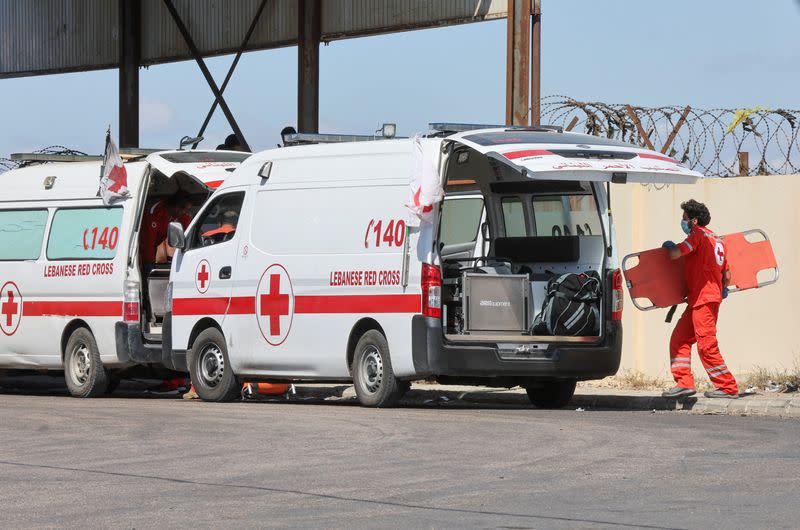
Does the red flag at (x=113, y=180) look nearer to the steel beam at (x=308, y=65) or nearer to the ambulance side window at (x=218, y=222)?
the ambulance side window at (x=218, y=222)

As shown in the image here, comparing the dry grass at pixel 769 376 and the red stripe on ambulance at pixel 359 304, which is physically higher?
the red stripe on ambulance at pixel 359 304

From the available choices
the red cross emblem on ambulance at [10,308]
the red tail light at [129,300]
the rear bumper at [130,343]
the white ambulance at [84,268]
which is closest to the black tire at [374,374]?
the white ambulance at [84,268]

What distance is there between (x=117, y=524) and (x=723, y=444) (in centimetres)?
494

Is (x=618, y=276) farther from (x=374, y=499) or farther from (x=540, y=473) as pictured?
(x=374, y=499)

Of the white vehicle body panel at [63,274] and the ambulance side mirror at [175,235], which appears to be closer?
the ambulance side mirror at [175,235]

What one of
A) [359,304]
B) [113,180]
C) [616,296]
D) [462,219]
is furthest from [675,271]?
[113,180]

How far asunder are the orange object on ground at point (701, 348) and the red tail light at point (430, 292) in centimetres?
241

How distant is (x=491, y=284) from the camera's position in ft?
48.1

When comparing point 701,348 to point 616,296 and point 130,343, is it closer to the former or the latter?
point 616,296

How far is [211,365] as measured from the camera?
656 inches

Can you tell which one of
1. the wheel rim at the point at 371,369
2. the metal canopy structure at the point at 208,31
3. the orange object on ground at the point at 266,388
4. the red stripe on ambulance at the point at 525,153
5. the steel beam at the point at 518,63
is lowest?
the orange object on ground at the point at 266,388

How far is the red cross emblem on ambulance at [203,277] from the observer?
16.5 metres

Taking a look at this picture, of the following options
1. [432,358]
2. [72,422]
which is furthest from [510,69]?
[72,422]

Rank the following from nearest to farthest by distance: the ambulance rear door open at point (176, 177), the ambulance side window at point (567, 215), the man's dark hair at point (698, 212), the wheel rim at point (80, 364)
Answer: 1. the man's dark hair at point (698, 212)
2. the ambulance side window at point (567, 215)
3. the ambulance rear door open at point (176, 177)
4. the wheel rim at point (80, 364)
